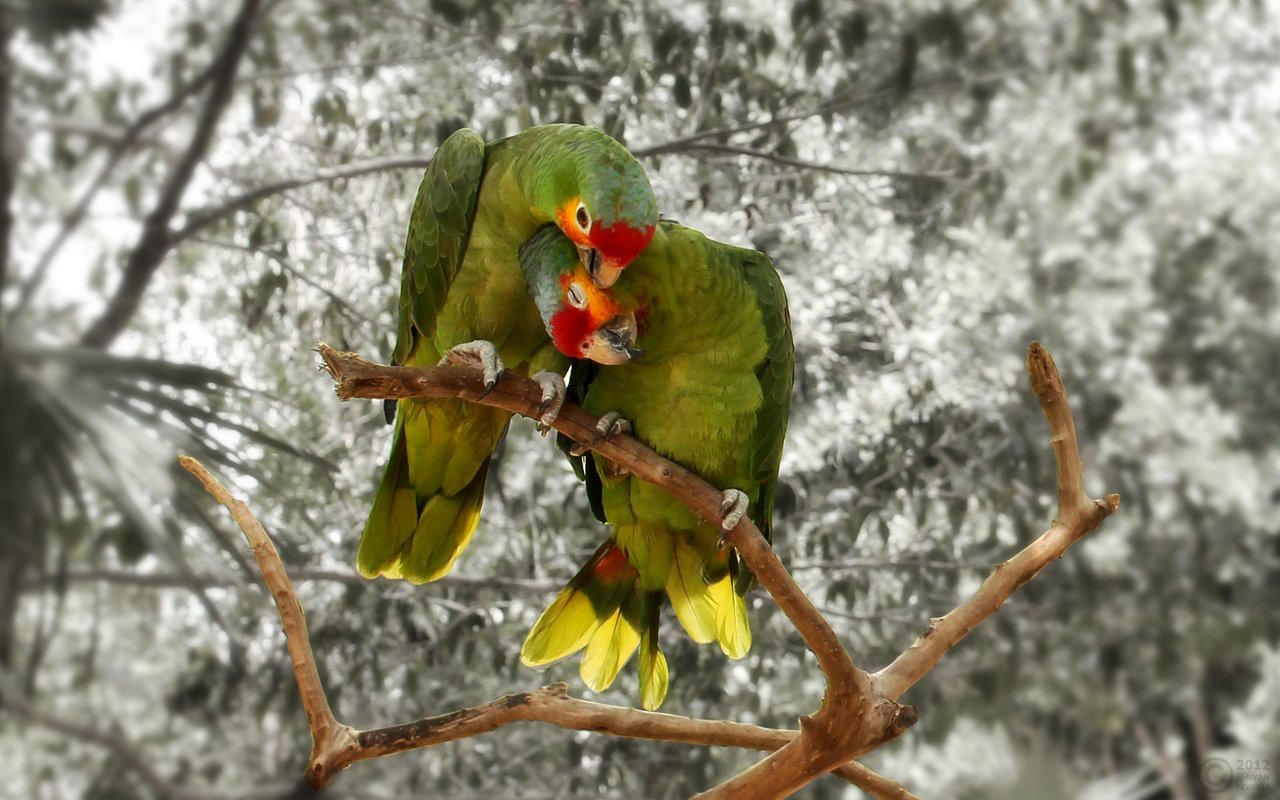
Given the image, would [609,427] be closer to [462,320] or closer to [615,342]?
[615,342]

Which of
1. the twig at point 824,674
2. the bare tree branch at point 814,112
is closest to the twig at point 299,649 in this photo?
the twig at point 824,674

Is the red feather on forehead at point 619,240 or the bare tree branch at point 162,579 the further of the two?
the bare tree branch at point 162,579

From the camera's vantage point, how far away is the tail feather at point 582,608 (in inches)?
49.9

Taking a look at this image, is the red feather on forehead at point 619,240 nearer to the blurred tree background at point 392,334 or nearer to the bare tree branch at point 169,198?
the blurred tree background at point 392,334

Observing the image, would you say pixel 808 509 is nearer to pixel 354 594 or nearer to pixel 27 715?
pixel 354 594

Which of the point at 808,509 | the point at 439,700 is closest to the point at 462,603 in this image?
the point at 439,700

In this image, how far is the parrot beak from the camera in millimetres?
1073

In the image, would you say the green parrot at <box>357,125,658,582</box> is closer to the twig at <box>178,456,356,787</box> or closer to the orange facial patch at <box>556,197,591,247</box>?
the orange facial patch at <box>556,197,591,247</box>

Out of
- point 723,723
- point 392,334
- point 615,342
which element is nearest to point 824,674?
point 723,723

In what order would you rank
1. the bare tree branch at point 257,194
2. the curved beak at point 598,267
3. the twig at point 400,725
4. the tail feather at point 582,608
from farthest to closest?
1. the bare tree branch at point 257,194
2. the tail feather at point 582,608
3. the curved beak at point 598,267
4. the twig at point 400,725

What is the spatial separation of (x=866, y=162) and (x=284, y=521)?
1463 mm

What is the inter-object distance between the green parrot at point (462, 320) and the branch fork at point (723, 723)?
153mm

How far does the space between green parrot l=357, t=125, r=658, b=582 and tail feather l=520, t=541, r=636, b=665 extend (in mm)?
145

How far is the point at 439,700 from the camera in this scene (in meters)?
2.31
